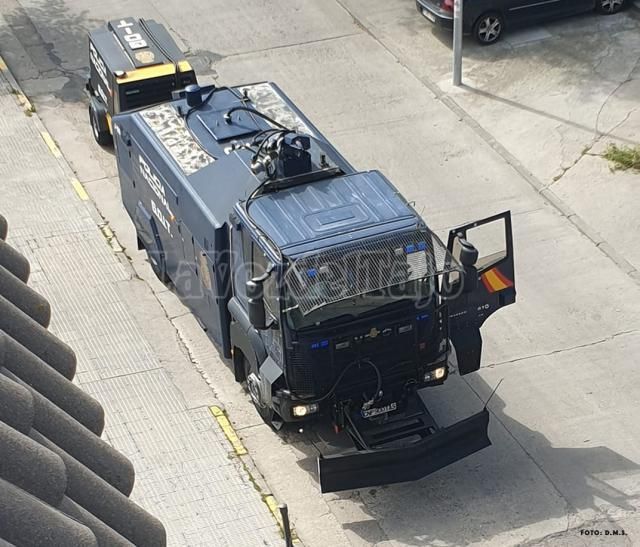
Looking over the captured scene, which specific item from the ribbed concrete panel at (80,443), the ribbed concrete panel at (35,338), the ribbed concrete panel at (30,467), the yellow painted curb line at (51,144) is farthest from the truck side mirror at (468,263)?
the yellow painted curb line at (51,144)

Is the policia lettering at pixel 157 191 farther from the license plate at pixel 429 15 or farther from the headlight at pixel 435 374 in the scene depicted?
the license plate at pixel 429 15

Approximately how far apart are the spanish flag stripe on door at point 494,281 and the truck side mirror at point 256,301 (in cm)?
234

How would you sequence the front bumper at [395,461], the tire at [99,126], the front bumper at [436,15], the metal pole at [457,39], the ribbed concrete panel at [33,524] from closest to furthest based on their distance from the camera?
1. the ribbed concrete panel at [33,524]
2. the front bumper at [395,461]
3. the tire at [99,126]
4. the metal pole at [457,39]
5. the front bumper at [436,15]

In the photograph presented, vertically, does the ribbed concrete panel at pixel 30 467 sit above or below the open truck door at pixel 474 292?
above

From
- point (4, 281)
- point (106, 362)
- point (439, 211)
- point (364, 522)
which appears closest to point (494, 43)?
point (439, 211)

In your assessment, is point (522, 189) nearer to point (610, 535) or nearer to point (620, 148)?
point (620, 148)

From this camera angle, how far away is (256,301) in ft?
34.2

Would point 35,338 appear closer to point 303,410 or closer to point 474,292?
point 303,410

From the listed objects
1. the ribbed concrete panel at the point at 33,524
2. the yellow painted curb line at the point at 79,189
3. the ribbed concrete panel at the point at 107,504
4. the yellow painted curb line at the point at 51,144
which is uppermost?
the ribbed concrete panel at the point at 33,524

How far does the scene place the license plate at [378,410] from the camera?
36.6ft

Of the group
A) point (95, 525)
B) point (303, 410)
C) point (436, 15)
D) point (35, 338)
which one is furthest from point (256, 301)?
point (436, 15)

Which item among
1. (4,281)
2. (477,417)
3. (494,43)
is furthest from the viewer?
(494,43)

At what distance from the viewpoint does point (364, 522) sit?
11.0 m

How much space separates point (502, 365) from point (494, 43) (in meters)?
8.37
